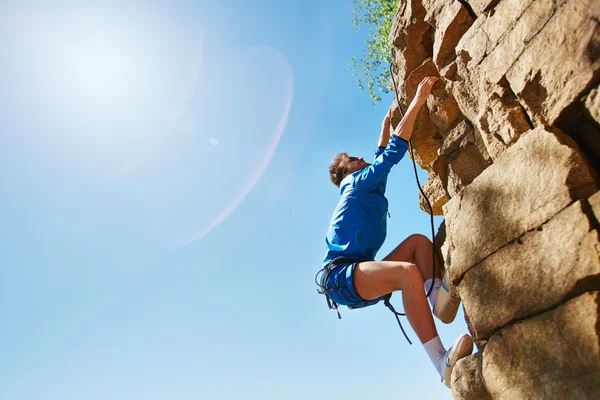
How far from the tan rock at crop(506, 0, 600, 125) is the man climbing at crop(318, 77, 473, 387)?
1.32m

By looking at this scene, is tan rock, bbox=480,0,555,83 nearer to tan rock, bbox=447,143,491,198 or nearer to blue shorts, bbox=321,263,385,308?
tan rock, bbox=447,143,491,198

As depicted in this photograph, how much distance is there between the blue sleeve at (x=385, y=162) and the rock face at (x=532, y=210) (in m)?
0.77

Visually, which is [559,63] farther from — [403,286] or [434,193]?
[434,193]

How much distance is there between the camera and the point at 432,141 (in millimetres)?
5312

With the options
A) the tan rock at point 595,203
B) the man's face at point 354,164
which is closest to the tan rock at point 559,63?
the tan rock at point 595,203

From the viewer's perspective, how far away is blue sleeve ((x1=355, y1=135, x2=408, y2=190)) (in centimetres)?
422

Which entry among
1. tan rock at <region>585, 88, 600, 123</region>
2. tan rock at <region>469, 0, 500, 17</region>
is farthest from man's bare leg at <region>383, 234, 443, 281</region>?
tan rock at <region>469, 0, 500, 17</region>

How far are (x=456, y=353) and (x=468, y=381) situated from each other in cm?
24

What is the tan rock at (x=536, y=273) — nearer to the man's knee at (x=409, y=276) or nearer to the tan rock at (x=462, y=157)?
the man's knee at (x=409, y=276)

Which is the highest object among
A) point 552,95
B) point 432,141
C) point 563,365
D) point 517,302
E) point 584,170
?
point 432,141

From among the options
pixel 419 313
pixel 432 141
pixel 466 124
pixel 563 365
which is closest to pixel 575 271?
pixel 563 365

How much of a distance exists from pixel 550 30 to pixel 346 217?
2.40 m

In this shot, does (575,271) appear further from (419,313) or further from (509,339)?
(419,313)

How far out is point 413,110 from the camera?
14.6 ft
